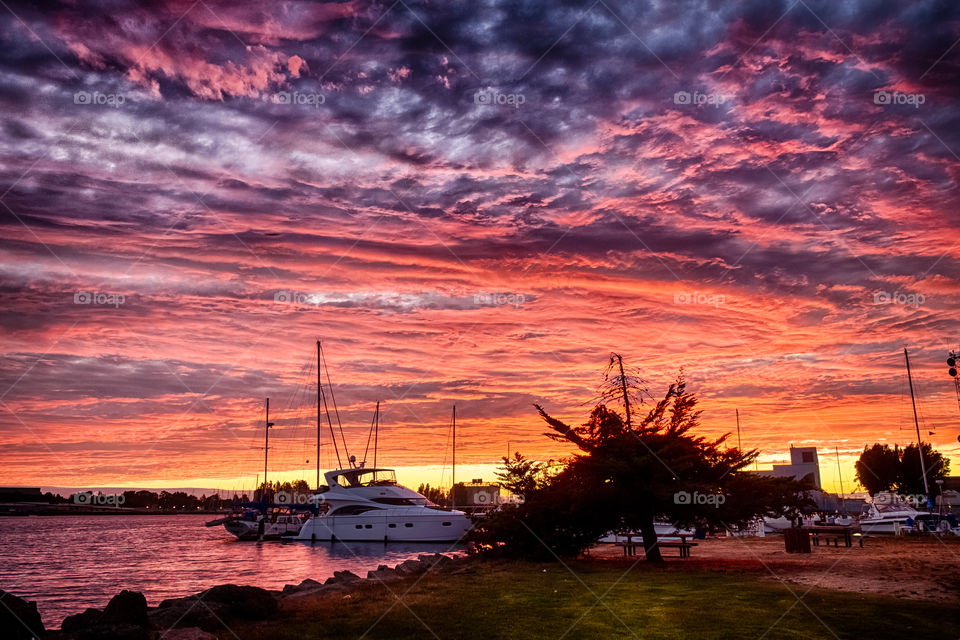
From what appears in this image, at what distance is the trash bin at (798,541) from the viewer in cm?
2692

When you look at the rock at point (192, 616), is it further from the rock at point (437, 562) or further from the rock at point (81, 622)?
the rock at point (437, 562)

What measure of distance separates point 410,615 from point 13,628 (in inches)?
341

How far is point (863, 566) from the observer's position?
21.4 metres

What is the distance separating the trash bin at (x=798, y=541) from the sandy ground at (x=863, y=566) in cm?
39

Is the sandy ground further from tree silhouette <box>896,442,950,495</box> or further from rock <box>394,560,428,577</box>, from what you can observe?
tree silhouette <box>896,442,950,495</box>

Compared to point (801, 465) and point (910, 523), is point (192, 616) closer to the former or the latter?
point (910, 523)

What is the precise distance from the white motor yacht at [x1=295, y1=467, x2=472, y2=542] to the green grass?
43.4 meters

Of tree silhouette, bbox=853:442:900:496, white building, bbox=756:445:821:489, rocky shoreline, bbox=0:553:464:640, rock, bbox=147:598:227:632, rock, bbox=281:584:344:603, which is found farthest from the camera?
tree silhouette, bbox=853:442:900:496

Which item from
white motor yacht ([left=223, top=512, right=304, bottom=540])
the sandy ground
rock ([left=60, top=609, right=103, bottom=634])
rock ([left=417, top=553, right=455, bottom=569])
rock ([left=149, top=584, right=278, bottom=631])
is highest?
rock ([left=149, top=584, right=278, bottom=631])

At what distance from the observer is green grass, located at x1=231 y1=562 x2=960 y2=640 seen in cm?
1161

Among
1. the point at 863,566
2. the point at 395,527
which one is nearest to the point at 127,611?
the point at 863,566

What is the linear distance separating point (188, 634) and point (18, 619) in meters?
5.59

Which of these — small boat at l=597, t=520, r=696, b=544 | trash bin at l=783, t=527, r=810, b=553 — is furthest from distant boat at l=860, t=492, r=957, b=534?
trash bin at l=783, t=527, r=810, b=553

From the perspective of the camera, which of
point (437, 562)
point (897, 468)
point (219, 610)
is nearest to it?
point (219, 610)
